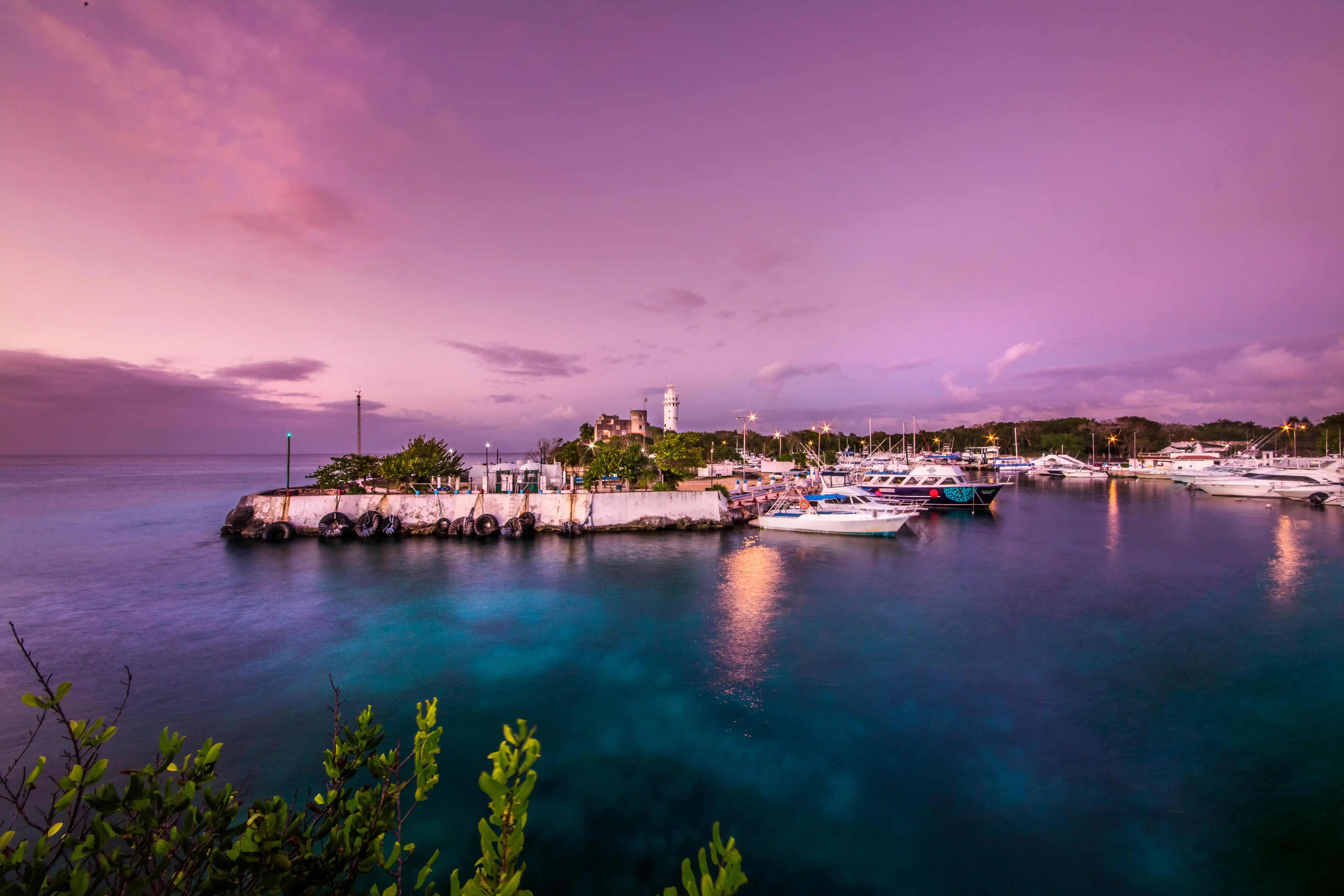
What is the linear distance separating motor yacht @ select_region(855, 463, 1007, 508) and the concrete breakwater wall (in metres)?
21.9

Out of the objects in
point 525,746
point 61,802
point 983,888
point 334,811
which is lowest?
point 983,888

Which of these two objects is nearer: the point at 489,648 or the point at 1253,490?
the point at 489,648

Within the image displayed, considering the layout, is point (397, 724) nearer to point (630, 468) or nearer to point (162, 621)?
point (162, 621)

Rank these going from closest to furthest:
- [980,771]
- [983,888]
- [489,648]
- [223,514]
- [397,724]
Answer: [983,888] → [980,771] → [397,724] → [489,648] → [223,514]

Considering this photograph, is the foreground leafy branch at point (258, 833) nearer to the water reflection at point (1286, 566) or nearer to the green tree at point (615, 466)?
A: the water reflection at point (1286, 566)

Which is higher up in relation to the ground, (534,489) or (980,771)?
(534,489)

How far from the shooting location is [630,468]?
1905 inches

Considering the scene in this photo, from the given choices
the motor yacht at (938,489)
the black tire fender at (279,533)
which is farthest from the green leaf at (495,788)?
the motor yacht at (938,489)

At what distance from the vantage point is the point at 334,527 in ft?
131

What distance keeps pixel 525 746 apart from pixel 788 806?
35.0 feet

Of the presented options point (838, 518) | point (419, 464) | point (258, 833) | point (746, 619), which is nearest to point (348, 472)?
point (419, 464)

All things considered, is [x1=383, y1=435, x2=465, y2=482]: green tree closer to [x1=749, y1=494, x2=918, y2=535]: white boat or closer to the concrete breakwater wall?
the concrete breakwater wall

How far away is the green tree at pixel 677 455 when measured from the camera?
49406mm

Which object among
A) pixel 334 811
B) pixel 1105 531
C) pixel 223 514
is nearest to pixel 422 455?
pixel 223 514
